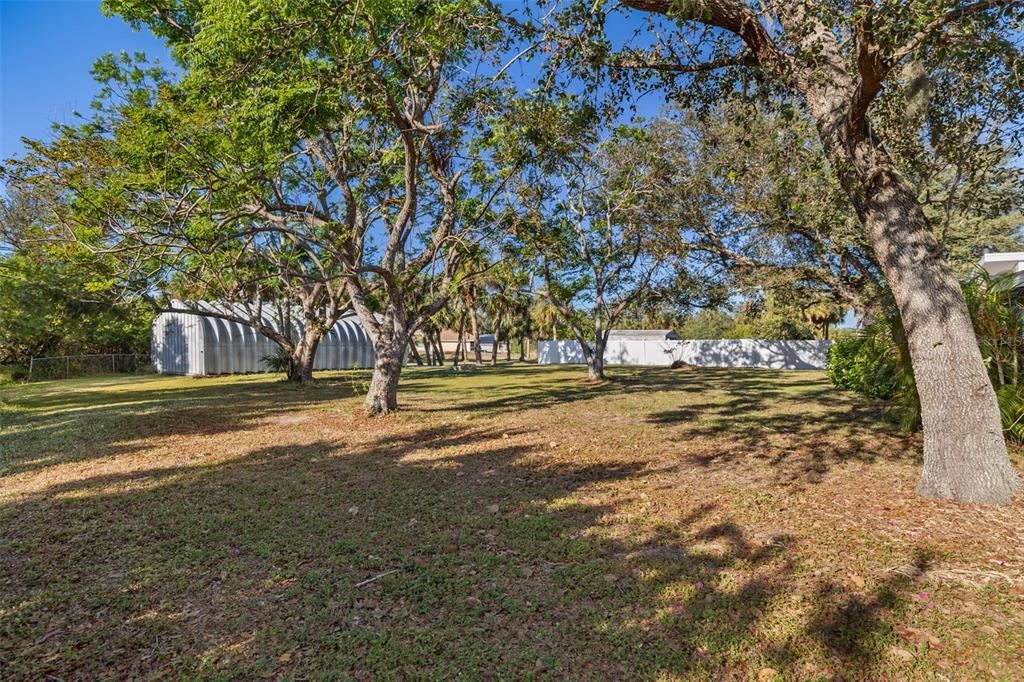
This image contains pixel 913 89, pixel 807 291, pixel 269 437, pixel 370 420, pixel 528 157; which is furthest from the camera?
pixel 807 291

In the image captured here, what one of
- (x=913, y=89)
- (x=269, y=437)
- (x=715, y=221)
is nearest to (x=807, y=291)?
(x=715, y=221)

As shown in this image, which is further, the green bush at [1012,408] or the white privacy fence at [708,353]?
the white privacy fence at [708,353]

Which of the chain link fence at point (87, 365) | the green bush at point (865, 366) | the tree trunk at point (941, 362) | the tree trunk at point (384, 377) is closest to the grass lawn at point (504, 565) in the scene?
the tree trunk at point (941, 362)

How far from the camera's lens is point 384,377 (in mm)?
11852

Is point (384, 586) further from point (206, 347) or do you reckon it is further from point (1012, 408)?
point (206, 347)

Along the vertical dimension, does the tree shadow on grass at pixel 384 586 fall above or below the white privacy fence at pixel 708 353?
below

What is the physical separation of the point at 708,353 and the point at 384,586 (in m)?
36.1

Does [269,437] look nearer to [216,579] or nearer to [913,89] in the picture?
[216,579]

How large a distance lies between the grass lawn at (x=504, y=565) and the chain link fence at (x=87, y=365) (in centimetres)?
2501

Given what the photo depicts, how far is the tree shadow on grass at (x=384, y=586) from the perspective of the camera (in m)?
2.80

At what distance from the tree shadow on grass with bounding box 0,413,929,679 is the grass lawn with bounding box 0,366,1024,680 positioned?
2cm

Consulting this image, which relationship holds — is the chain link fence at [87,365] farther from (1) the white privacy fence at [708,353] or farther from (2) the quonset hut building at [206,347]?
(1) the white privacy fence at [708,353]

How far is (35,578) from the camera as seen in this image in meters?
3.77

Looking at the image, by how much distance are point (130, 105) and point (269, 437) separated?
8437 millimetres
